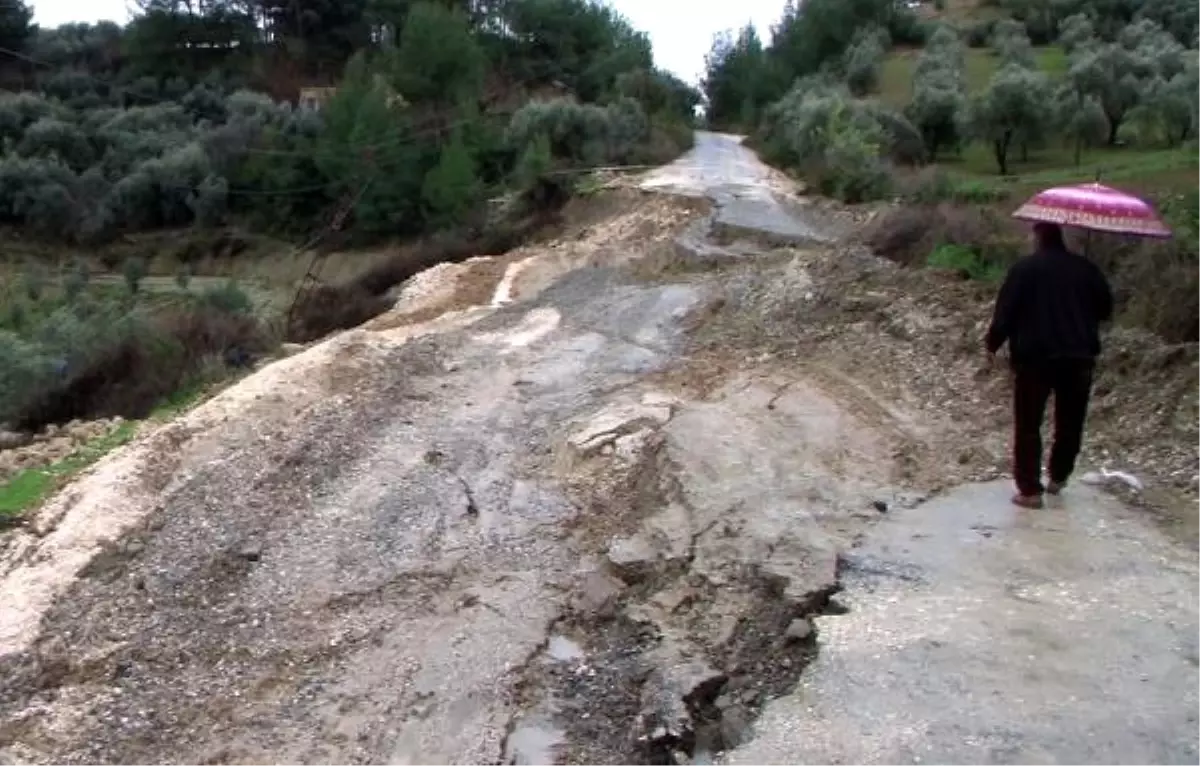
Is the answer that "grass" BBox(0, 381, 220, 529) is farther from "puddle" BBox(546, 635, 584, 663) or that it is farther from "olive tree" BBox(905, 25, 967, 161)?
"olive tree" BBox(905, 25, 967, 161)

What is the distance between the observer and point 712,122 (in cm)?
7569

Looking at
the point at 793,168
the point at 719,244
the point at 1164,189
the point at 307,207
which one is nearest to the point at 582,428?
the point at 1164,189

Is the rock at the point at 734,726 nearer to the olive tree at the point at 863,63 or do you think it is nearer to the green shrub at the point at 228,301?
the green shrub at the point at 228,301

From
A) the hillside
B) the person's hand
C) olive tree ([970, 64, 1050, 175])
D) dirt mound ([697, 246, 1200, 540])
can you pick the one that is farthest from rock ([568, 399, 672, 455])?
olive tree ([970, 64, 1050, 175])

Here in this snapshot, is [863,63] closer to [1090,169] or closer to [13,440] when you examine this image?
[1090,169]

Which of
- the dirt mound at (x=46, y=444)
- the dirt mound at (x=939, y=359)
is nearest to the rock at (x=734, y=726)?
the dirt mound at (x=939, y=359)

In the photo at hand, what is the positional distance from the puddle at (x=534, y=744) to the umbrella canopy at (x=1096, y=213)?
3963 mm

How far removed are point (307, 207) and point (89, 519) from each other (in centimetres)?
4219

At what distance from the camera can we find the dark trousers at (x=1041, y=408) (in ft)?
24.8

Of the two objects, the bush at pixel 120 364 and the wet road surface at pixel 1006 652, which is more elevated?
the wet road surface at pixel 1006 652

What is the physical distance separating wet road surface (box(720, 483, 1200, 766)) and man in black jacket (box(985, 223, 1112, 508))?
0.36 meters

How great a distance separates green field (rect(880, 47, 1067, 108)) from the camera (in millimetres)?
41928

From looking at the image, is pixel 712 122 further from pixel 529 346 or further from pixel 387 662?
pixel 387 662

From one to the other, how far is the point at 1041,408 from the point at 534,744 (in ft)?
11.8
